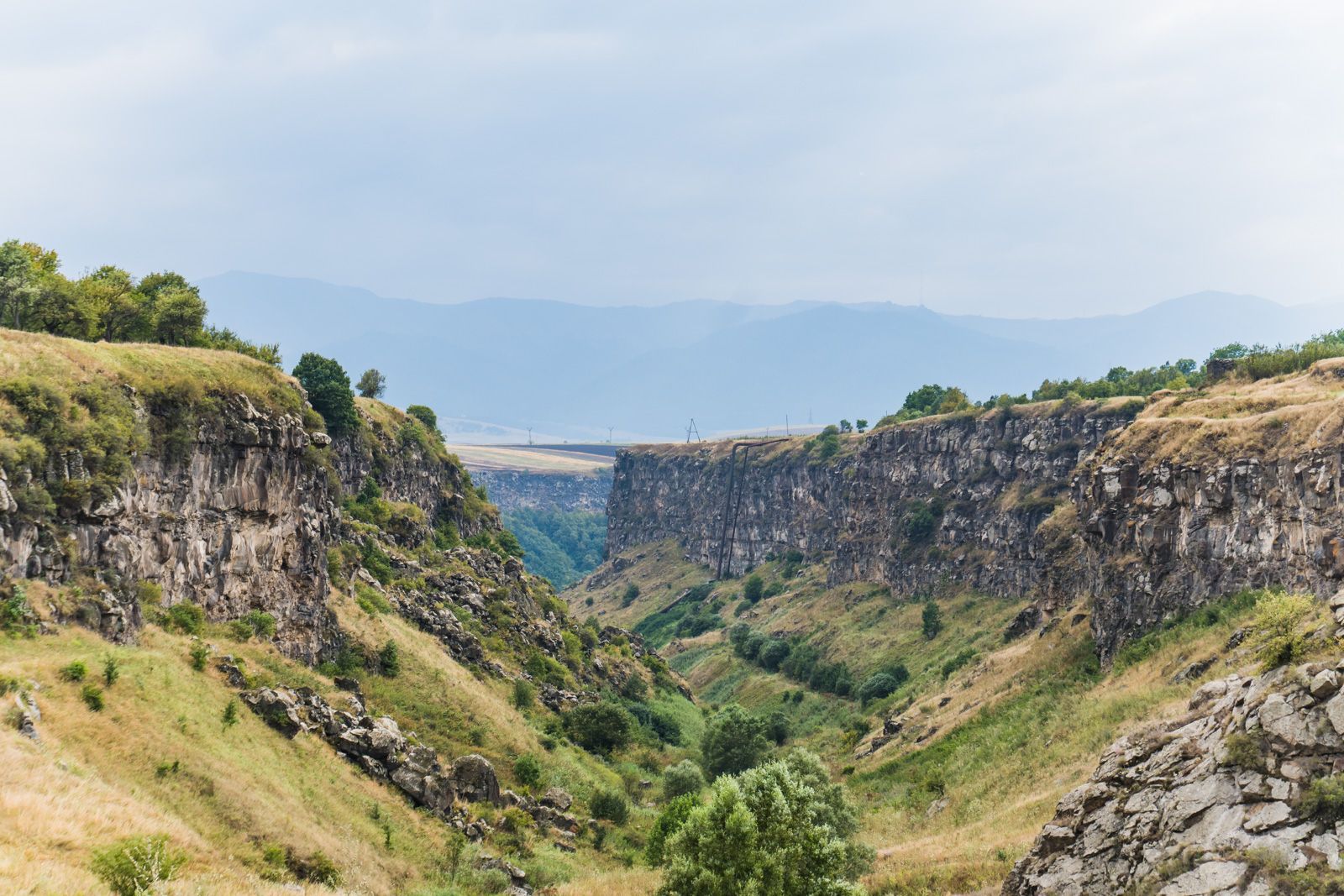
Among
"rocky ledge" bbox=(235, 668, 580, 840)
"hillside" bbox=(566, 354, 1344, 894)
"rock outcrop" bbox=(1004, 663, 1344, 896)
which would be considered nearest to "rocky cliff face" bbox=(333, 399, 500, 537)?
"rocky ledge" bbox=(235, 668, 580, 840)

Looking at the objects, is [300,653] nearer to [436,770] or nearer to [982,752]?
[436,770]

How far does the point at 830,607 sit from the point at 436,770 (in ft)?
345

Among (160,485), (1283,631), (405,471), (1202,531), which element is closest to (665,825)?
(160,485)

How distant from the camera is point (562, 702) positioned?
3191 inches

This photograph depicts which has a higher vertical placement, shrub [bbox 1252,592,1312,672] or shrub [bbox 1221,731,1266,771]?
shrub [bbox 1252,592,1312,672]

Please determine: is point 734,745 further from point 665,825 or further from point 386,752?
point 386,752

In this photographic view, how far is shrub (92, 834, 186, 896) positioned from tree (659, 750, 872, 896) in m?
15.9

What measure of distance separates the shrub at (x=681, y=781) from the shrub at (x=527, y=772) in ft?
40.6

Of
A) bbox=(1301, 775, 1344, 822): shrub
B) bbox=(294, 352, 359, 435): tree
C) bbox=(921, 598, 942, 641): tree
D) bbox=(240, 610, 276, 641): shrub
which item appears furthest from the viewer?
bbox=(921, 598, 942, 641): tree

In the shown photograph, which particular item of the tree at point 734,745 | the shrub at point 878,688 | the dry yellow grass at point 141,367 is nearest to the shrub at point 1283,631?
the dry yellow grass at point 141,367

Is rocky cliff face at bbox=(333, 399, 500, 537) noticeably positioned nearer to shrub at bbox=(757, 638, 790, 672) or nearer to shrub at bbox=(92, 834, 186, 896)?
shrub at bbox=(757, 638, 790, 672)

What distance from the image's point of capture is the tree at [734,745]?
79.4m

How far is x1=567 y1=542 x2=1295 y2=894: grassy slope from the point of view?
4244 cm

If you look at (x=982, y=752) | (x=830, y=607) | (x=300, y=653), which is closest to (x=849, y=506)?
(x=830, y=607)
